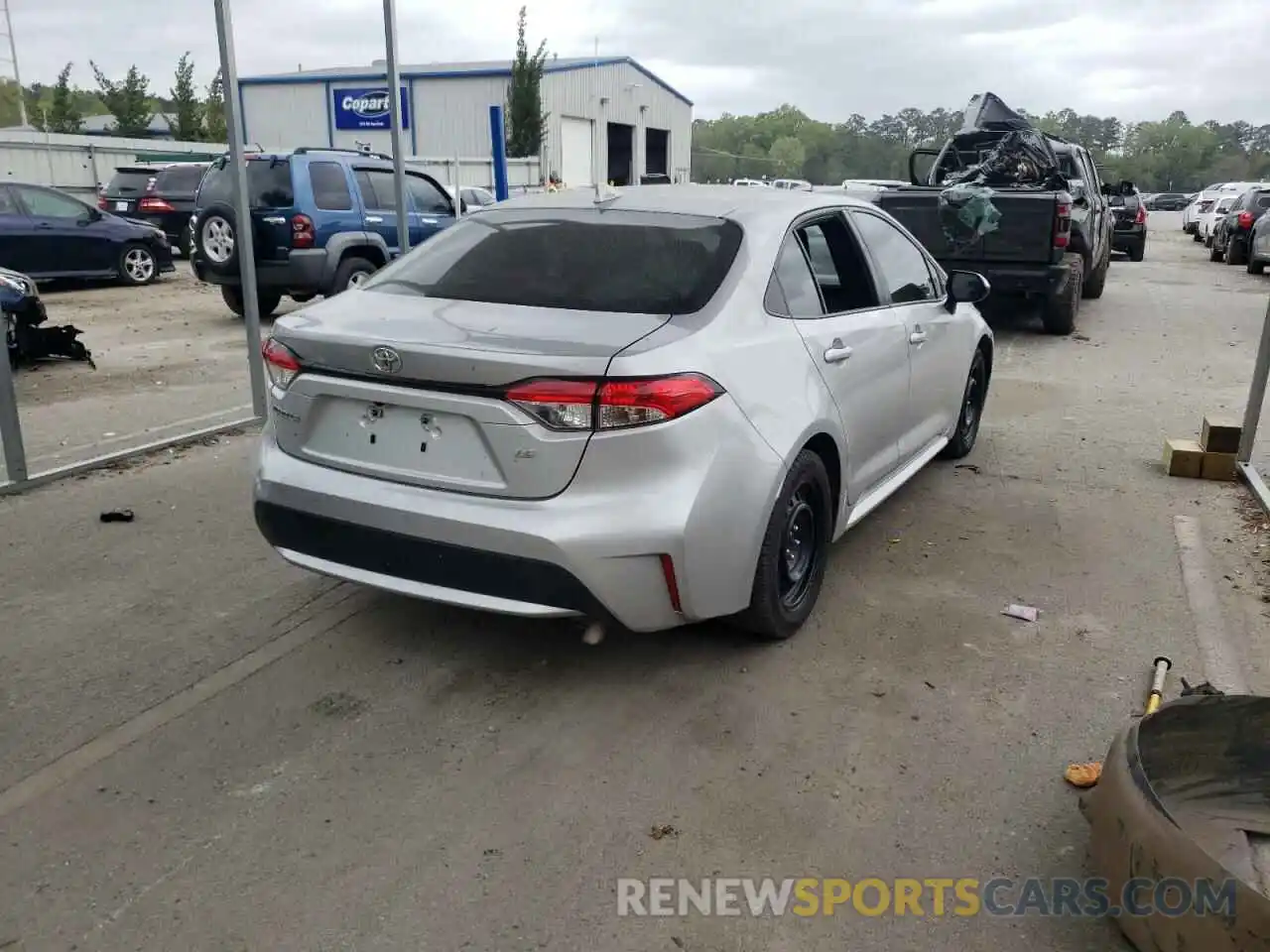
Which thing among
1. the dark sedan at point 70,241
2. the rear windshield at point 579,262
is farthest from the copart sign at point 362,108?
the rear windshield at point 579,262

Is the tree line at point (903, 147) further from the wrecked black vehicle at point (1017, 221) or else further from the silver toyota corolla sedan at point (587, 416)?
the silver toyota corolla sedan at point (587, 416)

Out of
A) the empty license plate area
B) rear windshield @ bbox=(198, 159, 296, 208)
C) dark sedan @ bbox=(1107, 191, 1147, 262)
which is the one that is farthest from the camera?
dark sedan @ bbox=(1107, 191, 1147, 262)

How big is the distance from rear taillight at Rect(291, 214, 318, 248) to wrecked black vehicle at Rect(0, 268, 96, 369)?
8.49 feet

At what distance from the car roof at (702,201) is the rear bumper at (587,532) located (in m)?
1.08

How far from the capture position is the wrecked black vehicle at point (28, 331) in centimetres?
888

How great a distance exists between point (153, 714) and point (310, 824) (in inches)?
36.2

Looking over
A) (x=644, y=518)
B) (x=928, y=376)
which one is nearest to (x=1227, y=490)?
(x=928, y=376)

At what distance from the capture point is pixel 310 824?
293cm

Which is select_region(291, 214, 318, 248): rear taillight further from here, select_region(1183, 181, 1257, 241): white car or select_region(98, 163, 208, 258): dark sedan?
select_region(1183, 181, 1257, 241): white car

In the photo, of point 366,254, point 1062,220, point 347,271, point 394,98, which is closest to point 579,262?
point 394,98

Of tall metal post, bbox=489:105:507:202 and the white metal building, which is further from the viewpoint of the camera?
the white metal building

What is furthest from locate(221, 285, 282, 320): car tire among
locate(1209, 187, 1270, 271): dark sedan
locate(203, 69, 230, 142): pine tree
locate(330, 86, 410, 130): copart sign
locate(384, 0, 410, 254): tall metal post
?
locate(203, 69, 230, 142): pine tree

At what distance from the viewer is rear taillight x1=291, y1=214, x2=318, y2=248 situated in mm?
11445

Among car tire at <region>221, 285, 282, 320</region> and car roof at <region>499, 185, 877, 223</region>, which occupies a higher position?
car roof at <region>499, 185, 877, 223</region>
